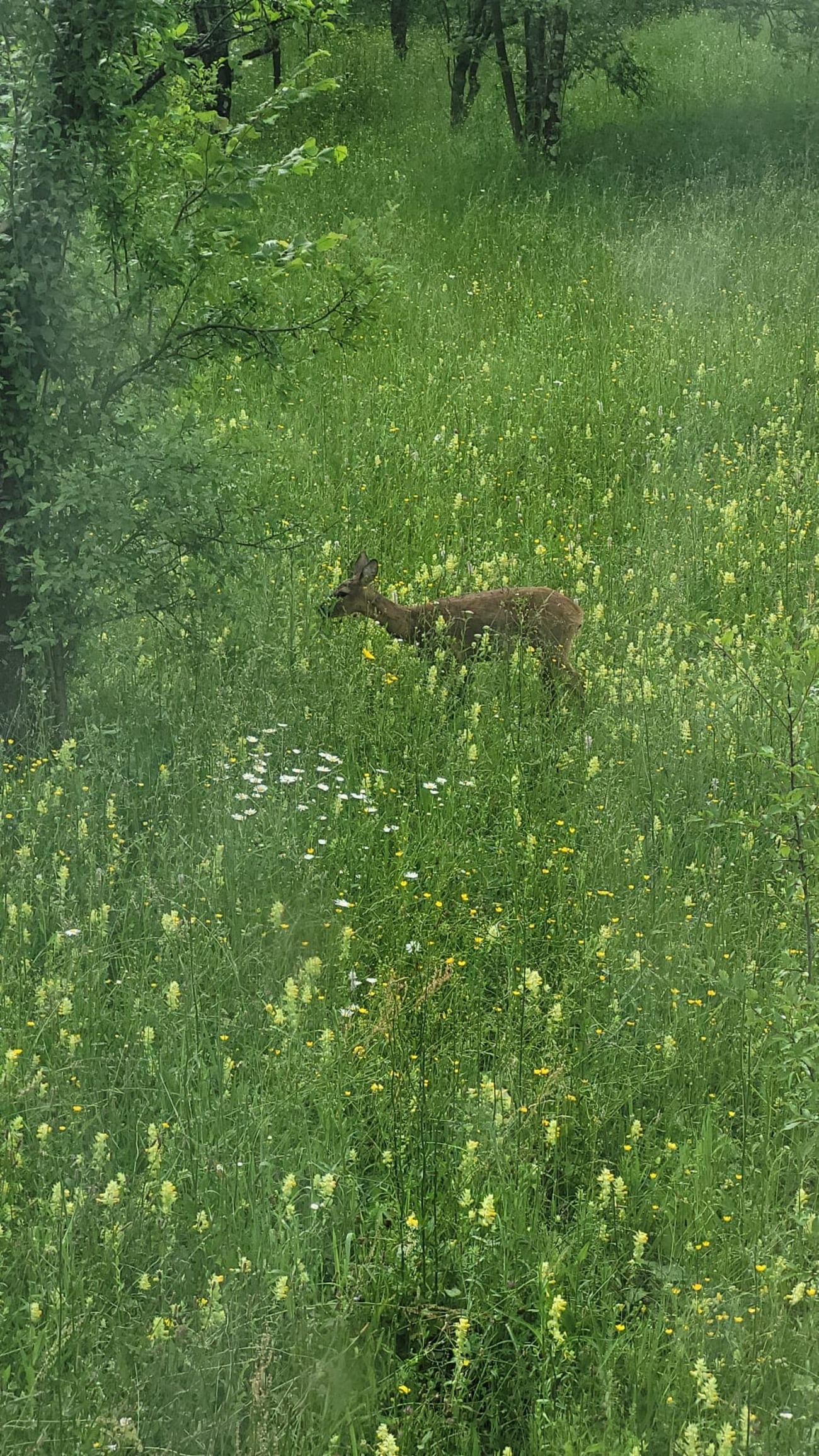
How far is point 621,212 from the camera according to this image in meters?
16.2

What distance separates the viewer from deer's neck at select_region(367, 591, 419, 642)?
7.35 metres

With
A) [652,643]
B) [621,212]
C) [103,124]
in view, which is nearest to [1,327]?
[103,124]

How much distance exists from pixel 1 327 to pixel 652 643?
3891mm

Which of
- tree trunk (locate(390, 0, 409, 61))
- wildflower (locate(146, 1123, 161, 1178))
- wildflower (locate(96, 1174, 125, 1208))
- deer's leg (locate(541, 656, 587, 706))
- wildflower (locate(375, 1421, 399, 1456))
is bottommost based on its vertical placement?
deer's leg (locate(541, 656, 587, 706))

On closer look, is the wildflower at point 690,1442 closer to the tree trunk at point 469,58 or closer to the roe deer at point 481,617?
the roe deer at point 481,617

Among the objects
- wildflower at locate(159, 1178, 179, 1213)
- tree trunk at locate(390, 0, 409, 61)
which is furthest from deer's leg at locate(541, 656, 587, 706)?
tree trunk at locate(390, 0, 409, 61)

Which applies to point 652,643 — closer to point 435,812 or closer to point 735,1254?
point 435,812

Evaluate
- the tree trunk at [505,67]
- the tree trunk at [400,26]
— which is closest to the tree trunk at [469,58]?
the tree trunk at [505,67]

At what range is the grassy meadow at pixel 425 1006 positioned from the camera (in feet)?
9.81

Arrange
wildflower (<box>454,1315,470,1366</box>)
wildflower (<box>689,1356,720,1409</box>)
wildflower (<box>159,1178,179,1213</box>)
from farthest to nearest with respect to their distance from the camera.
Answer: wildflower (<box>159,1178,179,1213</box>) → wildflower (<box>454,1315,470,1366</box>) → wildflower (<box>689,1356,720,1409</box>)

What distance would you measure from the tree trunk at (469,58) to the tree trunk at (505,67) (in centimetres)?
45

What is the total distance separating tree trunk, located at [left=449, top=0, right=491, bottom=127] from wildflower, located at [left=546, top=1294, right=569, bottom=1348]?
63.0 feet

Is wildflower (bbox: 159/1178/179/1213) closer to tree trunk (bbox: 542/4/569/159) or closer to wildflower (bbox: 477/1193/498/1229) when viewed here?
wildflower (bbox: 477/1193/498/1229)

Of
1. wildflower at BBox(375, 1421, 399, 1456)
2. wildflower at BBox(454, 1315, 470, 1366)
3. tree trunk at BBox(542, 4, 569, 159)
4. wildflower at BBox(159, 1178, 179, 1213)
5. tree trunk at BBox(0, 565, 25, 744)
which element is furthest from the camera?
tree trunk at BBox(542, 4, 569, 159)
